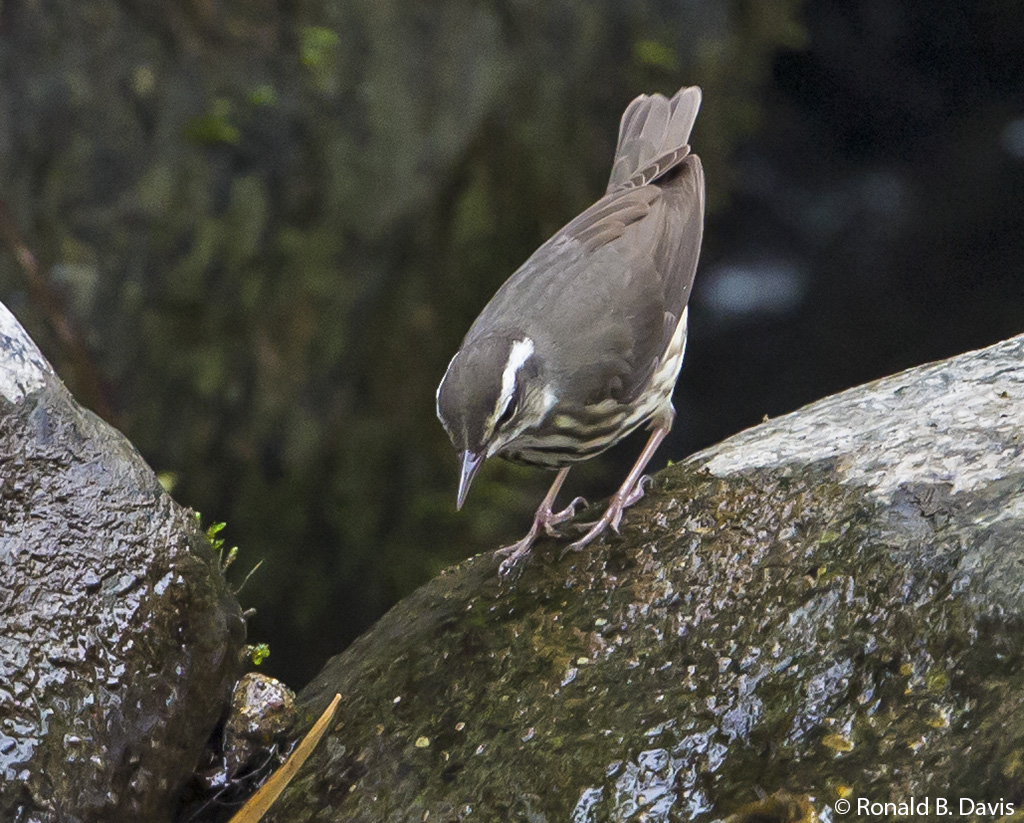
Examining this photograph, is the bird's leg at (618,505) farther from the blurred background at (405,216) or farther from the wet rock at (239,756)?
the blurred background at (405,216)

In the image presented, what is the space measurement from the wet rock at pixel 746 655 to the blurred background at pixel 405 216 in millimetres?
2758

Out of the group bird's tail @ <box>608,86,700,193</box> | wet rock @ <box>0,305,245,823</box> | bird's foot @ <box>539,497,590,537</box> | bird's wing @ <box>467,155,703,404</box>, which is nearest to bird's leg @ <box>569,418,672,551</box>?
bird's foot @ <box>539,497,590,537</box>

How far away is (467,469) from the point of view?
3354 millimetres

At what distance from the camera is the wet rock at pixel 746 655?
256cm

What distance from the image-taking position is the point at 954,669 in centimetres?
A: 261

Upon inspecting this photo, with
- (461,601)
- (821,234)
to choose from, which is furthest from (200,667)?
(821,234)

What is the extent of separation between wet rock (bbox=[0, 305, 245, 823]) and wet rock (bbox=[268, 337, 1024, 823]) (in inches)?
15.7

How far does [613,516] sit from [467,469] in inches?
24.1

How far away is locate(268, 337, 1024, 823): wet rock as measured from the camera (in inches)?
101

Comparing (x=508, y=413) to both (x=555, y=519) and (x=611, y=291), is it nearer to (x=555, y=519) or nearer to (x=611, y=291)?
(x=555, y=519)

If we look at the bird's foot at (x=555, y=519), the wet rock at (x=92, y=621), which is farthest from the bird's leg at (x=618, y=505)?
the wet rock at (x=92, y=621)

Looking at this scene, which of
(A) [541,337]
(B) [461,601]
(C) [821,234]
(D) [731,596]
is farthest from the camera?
(C) [821,234]

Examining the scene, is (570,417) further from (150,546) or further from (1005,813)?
(1005,813)

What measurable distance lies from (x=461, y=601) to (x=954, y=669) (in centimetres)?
150
